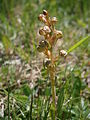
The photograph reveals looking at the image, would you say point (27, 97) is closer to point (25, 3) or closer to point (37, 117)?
point (37, 117)

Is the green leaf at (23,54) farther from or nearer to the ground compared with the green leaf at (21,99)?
farther from the ground

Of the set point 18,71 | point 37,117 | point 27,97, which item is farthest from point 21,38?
point 37,117

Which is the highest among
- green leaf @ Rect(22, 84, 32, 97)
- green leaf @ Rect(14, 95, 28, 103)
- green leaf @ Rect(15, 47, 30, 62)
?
green leaf @ Rect(15, 47, 30, 62)

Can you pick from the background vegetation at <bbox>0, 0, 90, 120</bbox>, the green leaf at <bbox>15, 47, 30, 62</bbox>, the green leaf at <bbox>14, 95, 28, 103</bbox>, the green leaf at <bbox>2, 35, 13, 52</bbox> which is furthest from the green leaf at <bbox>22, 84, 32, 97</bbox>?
the green leaf at <bbox>2, 35, 13, 52</bbox>

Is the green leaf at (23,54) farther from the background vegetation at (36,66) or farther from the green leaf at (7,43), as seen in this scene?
the green leaf at (7,43)

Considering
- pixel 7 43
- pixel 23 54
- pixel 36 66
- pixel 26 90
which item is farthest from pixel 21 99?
pixel 7 43

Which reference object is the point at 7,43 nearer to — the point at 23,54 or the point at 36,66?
the point at 23,54

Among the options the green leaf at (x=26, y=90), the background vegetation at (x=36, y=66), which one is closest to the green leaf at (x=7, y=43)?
the background vegetation at (x=36, y=66)

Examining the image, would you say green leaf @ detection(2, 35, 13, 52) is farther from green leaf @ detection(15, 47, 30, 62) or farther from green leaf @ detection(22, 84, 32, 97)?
green leaf @ detection(22, 84, 32, 97)

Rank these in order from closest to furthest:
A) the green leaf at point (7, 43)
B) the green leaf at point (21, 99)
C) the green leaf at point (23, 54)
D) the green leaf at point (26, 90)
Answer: the green leaf at point (21, 99) < the green leaf at point (26, 90) < the green leaf at point (23, 54) < the green leaf at point (7, 43)
